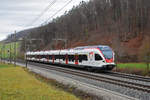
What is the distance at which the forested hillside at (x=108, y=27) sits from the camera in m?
65.8

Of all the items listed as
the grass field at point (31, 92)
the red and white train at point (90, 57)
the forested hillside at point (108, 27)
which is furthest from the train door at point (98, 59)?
the forested hillside at point (108, 27)

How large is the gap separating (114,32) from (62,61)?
3866 centimetres

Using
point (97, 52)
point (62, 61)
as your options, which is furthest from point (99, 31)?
point (97, 52)

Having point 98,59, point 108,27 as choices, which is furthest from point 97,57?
point 108,27

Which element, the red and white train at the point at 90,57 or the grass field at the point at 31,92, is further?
the red and white train at the point at 90,57

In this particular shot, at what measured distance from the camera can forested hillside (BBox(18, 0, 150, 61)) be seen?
65.8m

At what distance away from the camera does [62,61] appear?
4325 cm

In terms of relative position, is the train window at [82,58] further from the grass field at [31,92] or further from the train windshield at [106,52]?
the grass field at [31,92]

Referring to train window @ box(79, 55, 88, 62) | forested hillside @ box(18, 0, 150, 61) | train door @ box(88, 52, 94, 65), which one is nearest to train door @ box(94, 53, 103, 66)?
train door @ box(88, 52, 94, 65)

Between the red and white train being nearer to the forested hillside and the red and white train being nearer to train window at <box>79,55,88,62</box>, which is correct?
train window at <box>79,55,88,62</box>

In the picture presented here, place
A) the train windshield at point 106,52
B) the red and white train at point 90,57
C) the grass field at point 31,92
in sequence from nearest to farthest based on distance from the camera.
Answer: the grass field at point 31,92 < the red and white train at point 90,57 < the train windshield at point 106,52

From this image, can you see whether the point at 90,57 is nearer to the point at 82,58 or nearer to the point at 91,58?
the point at 91,58

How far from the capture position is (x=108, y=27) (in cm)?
8581

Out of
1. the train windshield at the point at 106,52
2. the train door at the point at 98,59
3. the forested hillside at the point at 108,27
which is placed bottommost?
the train door at the point at 98,59
